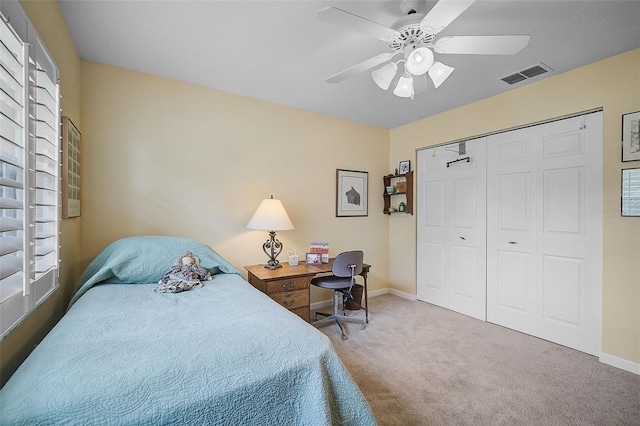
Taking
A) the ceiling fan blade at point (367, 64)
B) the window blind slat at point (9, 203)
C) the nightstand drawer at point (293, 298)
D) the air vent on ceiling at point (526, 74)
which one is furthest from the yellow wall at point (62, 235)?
the air vent on ceiling at point (526, 74)

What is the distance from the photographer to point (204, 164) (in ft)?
9.24

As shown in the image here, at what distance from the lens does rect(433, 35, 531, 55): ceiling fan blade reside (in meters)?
1.44

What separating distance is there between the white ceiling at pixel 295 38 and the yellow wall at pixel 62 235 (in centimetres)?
18

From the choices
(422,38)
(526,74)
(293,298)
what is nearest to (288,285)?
(293,298)

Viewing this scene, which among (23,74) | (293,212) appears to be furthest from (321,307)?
(23,74)

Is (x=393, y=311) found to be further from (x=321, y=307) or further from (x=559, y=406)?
(x=559, y=406)

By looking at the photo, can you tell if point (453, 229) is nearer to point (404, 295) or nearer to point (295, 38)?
point (404, 295)

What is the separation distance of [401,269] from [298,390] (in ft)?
11.1

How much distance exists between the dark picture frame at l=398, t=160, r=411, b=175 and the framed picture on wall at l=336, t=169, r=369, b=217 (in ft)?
1.67

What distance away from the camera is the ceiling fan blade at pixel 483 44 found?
1.44 m

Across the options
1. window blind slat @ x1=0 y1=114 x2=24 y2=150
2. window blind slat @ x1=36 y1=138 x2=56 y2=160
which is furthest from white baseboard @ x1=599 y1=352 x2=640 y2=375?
window blind slat @ x1=36 y1=138 x2=56 y2=160

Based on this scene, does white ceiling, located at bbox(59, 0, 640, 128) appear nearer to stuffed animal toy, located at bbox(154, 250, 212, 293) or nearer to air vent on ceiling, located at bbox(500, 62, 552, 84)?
air vent on ceiling, located at bbox(500, 62, 552, 84)

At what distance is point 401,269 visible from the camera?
13.4 ft

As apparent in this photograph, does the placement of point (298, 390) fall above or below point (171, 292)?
below
